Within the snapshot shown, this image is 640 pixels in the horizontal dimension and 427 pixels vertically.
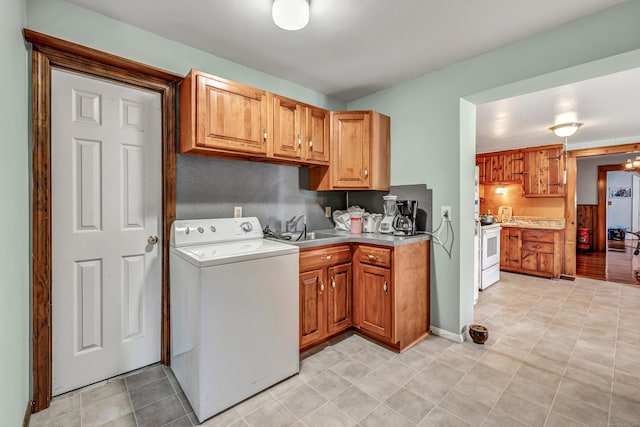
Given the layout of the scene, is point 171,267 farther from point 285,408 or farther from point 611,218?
point 611,218

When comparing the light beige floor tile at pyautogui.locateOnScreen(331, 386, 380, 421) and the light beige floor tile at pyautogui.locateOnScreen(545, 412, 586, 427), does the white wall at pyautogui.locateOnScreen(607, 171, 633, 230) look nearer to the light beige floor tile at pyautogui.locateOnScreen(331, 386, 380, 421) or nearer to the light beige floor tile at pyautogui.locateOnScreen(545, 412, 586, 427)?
the light beige floor tile at pyautogui.locateOnScreen(545, 412, 586, 427)

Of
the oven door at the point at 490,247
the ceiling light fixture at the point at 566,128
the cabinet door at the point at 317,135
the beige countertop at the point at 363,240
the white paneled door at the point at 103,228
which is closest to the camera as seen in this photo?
the white paneled door at the point at 103,228

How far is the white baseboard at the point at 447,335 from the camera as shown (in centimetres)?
253

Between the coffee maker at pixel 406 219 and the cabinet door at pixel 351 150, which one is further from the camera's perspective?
the cabinet door at pixel 351 150

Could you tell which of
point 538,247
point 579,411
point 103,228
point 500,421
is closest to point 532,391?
point 579,411

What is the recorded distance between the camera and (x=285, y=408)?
5.61ft

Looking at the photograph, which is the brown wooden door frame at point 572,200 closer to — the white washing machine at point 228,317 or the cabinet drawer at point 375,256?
the cabinet drawer at point 375,256

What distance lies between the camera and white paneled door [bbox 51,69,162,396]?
180cm

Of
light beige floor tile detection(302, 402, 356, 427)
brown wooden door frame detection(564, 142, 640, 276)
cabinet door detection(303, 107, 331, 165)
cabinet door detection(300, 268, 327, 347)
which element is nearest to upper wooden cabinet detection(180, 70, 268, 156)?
cabinet door detection(303, 107, 331, 165)

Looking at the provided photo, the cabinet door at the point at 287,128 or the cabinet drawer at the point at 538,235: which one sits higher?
the cabinet door at the point at 287,128

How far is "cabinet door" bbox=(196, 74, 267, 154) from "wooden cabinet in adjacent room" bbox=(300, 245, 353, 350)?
0.96m

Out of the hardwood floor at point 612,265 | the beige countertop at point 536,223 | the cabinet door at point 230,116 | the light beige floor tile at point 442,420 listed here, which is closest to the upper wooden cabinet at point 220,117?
the cabinet door at point 230,116

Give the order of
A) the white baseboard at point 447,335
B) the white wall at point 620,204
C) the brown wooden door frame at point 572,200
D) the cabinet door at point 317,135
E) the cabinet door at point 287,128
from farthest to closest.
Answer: the white wall at point 620,204
the brown wooden door frame at point 572,200
the cabinet door at point 317,135
the white baseboard at point 447,335
the cabinet door at point 287,128

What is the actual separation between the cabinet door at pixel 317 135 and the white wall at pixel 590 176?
7119mm
